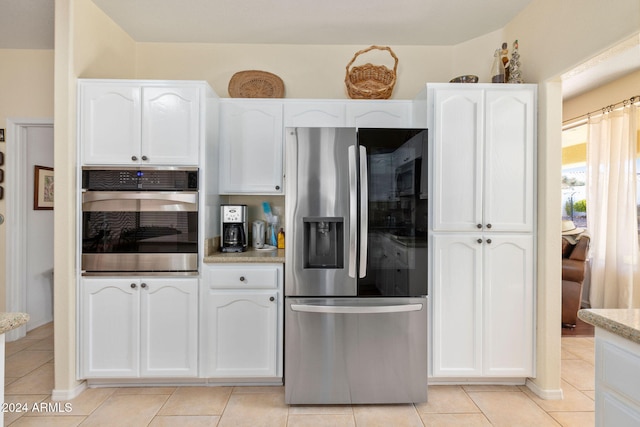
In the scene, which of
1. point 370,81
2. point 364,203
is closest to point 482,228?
point 364,203

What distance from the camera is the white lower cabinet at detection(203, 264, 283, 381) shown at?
7.66 feet

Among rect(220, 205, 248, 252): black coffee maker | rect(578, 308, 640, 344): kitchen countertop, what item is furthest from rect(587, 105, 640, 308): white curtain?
rect(220, 205, 248, 252): black coffee maker

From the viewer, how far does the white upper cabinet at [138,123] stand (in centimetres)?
228

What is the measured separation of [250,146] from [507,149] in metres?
1.82

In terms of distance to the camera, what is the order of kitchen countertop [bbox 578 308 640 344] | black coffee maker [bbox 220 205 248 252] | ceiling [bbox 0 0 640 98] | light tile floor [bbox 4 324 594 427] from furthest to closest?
black coffee maker [bbox 220 205 248 252], ceiling [bbox 0 0 640 98], light tile floor [bbox 4 324 594 427], kitchen countertop [bbox 578 308 640 344]

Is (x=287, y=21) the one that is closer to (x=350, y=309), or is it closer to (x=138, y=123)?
(x=138, y=123)

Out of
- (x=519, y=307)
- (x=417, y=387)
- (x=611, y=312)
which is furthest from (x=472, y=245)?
(x=611, y=312)

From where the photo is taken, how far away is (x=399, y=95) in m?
3.07

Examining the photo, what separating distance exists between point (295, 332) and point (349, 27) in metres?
2.29

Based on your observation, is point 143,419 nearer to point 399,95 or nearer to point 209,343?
point 209,343

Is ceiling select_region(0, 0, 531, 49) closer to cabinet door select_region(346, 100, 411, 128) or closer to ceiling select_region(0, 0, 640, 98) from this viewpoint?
ceiling select_region(0, 0, 640, 98)

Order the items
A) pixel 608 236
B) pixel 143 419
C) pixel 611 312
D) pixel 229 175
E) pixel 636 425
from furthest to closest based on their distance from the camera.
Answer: pixel 608 236
pixel 229 175
pixel 143 419
pixel 611 312
pixel 636 425

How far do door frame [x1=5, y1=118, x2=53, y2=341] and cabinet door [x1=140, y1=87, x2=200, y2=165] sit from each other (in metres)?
1.57

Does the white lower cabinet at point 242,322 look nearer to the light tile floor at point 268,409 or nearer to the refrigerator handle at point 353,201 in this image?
the light tile floor at point 268,409
